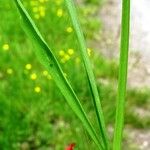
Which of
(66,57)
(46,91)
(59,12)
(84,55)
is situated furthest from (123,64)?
(59,12)

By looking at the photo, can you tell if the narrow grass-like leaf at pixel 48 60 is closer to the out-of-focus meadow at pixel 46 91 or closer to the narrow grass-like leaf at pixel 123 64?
the narrow grass-like leaf at pixel 123 64

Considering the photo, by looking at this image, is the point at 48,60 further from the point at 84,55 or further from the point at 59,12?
the point at 59,12

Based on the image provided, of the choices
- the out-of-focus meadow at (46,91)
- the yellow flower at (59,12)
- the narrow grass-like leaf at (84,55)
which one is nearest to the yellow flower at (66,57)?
the out-of-focus meadow at (46,91)

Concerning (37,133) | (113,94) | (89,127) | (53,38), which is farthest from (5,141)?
(89,127)

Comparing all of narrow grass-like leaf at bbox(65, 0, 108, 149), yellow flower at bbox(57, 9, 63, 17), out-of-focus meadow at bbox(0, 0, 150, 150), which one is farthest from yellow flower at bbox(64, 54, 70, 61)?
narrow grass-like leaf at bbox(65, 0, 108, 149)

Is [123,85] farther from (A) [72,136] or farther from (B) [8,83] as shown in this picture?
(B) [8,83]

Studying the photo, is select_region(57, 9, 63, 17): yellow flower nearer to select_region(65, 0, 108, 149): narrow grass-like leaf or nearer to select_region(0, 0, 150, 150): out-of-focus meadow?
select_region(0, 0, 150, 150): out-of-focus meadow
